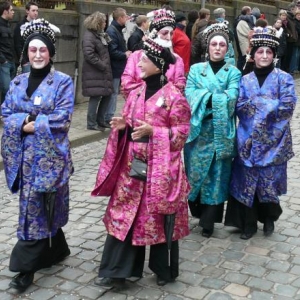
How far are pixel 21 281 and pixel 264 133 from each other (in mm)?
2321

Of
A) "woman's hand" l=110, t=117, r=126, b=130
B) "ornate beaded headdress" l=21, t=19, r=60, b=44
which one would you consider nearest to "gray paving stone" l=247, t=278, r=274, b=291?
"woman's hand" l=110, t=117, r=126, b=130

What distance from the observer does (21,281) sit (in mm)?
4238

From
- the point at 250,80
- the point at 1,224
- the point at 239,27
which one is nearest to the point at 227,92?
the point at 250,80

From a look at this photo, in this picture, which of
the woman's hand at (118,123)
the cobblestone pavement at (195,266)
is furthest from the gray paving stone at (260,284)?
the woman's hand at (118,123)

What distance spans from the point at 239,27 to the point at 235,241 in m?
8.93

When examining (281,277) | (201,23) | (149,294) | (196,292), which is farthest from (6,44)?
(281,277)

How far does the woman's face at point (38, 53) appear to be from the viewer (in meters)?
4.22

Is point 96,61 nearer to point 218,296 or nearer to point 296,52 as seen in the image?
point 218,296

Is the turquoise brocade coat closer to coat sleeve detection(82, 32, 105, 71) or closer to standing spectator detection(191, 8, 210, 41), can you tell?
coat sleeve detection(82, 32, 105, 71)

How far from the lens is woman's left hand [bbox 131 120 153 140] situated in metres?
3.94

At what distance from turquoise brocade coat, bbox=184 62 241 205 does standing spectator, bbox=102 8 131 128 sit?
13.5ft

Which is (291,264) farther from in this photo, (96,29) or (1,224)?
(96,29)

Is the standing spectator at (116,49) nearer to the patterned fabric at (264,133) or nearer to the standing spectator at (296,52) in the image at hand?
the patterned fabric at (264,133)

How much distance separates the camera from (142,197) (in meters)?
4.12
